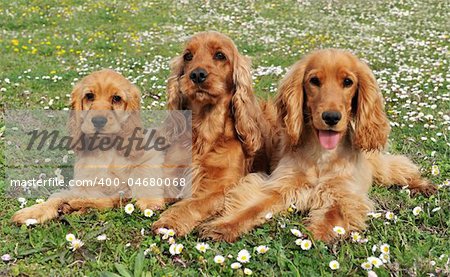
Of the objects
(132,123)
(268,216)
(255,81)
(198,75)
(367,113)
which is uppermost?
(198,75)

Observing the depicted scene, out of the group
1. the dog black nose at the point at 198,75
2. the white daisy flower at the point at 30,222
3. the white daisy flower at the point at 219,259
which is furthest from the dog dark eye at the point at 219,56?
the white daisy flower at the point at 30,222

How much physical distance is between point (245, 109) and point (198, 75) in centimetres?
54

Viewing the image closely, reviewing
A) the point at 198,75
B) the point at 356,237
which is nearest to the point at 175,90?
the point at 198,75

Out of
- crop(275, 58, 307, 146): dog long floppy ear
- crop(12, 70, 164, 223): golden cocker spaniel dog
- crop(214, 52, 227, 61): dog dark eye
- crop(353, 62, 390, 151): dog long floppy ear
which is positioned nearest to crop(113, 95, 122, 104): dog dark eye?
crop(12, 70, 164, 223): golden cocker spaniel dog

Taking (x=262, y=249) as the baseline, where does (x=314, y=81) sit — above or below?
above

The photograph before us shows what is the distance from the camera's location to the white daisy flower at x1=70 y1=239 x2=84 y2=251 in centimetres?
278

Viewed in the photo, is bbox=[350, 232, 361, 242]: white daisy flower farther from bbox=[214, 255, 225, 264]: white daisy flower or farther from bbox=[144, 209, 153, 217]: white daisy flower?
bbox=[144, 209, 153, 217]: white daisy flower

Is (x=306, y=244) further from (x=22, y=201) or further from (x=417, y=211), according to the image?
(x=22, y=201)

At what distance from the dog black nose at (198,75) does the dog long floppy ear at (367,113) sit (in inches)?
43.9

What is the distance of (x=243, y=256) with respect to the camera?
2.65 m

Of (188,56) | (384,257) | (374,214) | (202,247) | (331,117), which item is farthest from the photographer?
(188,56)

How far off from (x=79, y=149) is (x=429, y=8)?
13831mm

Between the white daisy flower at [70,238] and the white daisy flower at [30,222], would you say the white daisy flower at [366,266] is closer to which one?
the white daisy flower at [70,238]

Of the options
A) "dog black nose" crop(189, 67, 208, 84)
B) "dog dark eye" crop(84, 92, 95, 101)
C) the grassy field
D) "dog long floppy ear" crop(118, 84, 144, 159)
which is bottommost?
the grassy field
